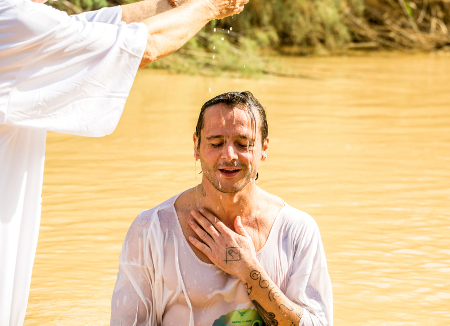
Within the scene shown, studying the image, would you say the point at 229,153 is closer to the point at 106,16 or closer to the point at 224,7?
the point at 224,7

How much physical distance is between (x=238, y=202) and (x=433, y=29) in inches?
695

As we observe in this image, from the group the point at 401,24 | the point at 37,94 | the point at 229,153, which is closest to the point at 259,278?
the point at 229,153

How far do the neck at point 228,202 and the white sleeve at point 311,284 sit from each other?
0.94 ft

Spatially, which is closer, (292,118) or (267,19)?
(292,118)

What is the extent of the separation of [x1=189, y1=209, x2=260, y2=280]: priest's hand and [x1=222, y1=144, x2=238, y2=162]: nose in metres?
0.26

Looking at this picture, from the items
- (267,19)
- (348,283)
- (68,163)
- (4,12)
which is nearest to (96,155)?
(68,163)

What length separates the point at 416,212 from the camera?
6020 millimetres

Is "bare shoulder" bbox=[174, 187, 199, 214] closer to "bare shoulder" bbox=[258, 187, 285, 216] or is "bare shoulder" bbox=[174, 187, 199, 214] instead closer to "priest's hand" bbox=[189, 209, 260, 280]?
"priest's hand" bbox=[189, 209, 260, 280]

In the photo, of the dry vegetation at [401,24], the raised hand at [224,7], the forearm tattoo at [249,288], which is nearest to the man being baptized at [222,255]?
the forearm tattoo at [249,288]

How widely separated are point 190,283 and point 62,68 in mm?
1040

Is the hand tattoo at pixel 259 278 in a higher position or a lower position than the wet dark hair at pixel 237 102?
lower

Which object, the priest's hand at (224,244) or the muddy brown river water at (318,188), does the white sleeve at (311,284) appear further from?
the muddy brown river water at (318,188)

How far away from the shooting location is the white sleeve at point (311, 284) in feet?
9.23

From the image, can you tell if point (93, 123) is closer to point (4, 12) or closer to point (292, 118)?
point (4, 12)
